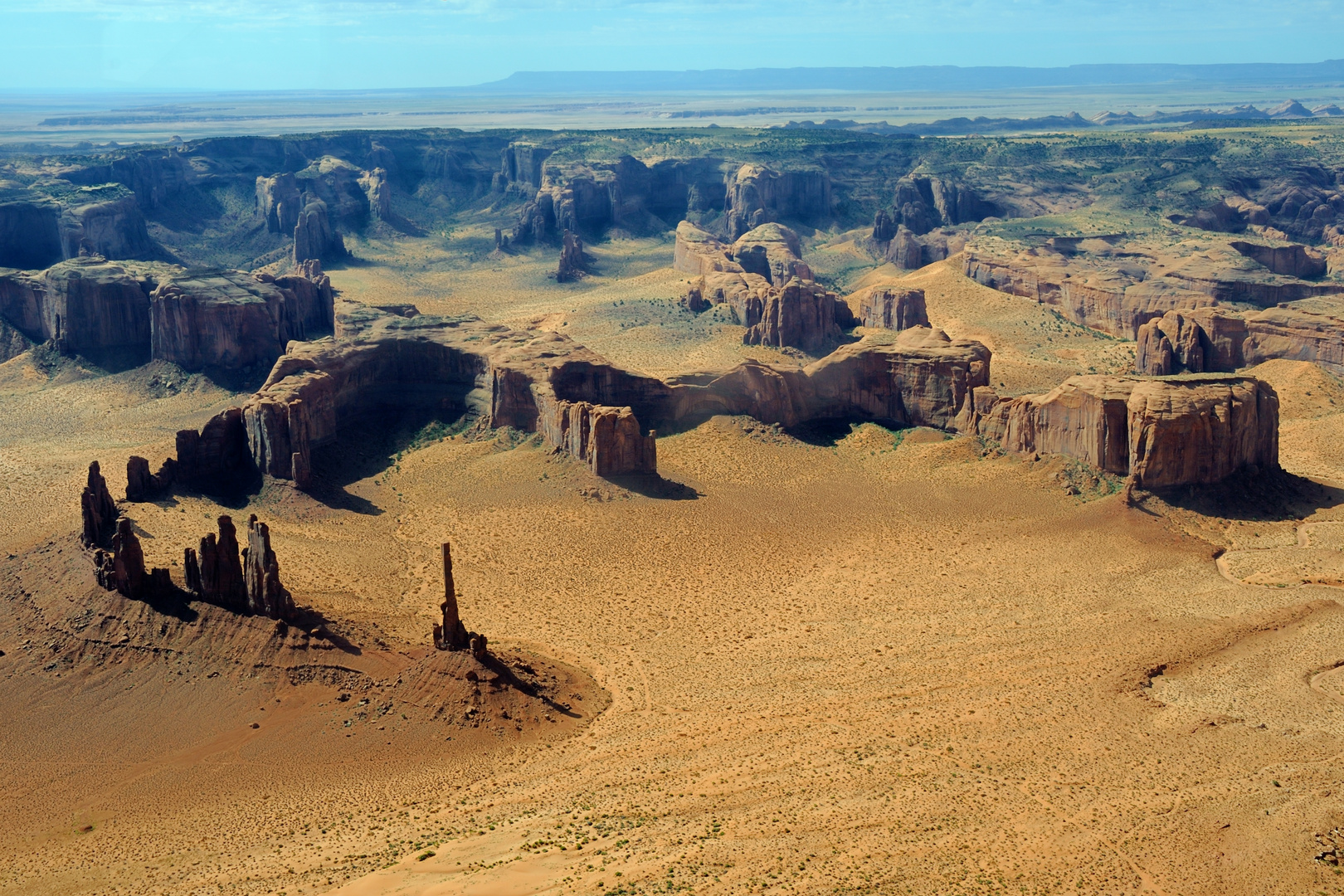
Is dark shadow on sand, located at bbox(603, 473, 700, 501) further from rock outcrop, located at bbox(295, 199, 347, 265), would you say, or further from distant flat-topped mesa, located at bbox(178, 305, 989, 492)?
rock outcrop, located at bbox(295, 199, 347, 265)

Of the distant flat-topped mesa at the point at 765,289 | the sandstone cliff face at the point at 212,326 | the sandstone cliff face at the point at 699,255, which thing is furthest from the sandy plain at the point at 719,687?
the sandstone cliff face at the point at 699,255

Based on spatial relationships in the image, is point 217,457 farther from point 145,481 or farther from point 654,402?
point 654,402

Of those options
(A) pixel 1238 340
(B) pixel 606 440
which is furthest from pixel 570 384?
(A) pixel 1238 340

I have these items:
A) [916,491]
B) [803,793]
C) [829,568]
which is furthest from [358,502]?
[803,793]

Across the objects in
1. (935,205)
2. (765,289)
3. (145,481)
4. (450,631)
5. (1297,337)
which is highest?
(935,205)

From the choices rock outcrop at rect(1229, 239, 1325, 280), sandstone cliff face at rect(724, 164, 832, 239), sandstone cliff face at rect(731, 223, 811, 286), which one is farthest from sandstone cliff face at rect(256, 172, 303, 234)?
rock outcrop at rect(1229, 239, 1325, 280)

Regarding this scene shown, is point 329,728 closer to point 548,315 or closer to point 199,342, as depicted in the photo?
point 199,342
